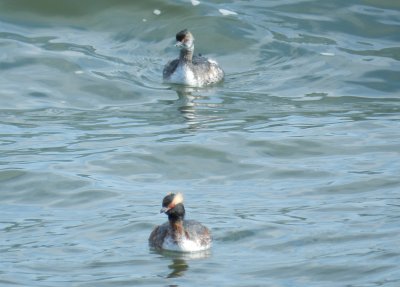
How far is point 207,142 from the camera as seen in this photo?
64.8 feet

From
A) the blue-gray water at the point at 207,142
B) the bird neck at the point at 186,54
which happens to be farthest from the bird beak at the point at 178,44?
the blue-gray water at the point at 207,142

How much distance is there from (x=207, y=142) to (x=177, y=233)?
196 inches

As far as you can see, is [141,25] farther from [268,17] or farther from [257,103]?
[257,103]

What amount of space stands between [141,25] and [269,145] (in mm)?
7826

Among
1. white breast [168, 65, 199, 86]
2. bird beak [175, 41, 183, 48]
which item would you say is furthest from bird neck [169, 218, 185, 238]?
bird beak [175, 41, 183, 48]

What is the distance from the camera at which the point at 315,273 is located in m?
13.7

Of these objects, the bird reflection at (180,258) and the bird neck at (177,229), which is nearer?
the bird reflection at (180,258)

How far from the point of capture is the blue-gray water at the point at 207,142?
14.4m

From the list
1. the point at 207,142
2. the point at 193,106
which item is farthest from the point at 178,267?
the point at 193,106

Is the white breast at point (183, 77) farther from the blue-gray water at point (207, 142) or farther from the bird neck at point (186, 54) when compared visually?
the bird neck at point (186, 54)

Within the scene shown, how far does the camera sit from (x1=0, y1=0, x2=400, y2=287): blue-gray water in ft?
47.3

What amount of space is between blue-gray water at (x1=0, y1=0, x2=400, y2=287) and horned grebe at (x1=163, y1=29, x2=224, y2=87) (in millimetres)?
323

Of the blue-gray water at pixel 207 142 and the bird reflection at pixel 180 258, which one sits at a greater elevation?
the blue-gray water at pixel 207 142

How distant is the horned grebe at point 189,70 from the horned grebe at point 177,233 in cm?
873
